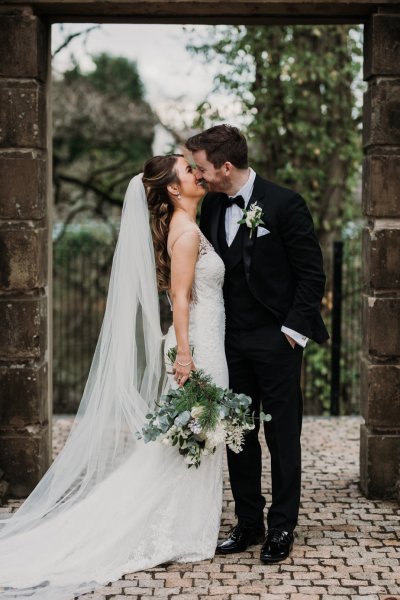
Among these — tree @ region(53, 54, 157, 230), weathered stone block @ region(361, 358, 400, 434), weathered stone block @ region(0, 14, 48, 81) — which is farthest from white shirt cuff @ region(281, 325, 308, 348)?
tree @ region(53, 54, 157, 230)

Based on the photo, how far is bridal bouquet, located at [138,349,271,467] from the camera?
4.30 m

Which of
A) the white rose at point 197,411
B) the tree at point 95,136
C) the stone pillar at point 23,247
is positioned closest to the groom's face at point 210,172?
the white rose at point 197,411

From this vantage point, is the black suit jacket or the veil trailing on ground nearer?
the black suit jacket

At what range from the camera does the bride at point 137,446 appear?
4.34 metres

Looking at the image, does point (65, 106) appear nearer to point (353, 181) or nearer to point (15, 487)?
point (353, 181)

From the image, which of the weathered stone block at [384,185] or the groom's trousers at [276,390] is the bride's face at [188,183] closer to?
the groom's trousers at [276,390]

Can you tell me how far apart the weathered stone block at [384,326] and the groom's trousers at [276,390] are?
0.97 meters

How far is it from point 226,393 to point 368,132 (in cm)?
202

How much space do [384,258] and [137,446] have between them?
194 cm

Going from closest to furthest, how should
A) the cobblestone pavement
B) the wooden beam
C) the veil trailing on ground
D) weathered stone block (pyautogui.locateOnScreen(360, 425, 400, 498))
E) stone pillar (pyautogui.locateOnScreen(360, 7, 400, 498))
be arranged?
the cobblestone pavement, the veil trailing on ground, the wooden beam, stone pillar (pyautogui.locateOnScreen(360, 7, 400, 498)), weathered stone block (pyautogui.locateOnScreen(360, 425, 400, 498))

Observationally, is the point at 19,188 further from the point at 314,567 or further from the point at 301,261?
the point at 314,567

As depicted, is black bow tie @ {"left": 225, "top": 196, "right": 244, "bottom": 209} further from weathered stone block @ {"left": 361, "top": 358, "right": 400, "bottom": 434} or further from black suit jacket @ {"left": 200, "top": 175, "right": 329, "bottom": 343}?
weathered stone block @ {"left": 361, "top": 358, "right": 400, "bottom": 434}

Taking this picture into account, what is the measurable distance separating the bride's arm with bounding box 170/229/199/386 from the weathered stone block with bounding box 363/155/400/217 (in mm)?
1398

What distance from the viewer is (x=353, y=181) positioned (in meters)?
10.3
